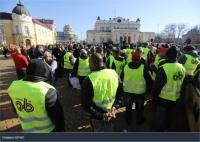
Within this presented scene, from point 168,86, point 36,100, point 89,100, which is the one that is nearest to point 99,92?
point 89,100

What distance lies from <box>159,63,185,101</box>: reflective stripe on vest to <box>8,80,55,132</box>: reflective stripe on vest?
6.99 ft

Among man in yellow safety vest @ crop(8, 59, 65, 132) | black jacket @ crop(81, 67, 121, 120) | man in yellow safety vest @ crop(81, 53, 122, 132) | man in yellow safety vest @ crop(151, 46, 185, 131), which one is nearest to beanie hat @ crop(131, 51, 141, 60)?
man in yellow safety vest @ crop(151, 46, 185, 131)

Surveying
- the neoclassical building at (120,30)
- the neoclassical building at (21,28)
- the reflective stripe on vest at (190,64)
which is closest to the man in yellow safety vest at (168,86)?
the reflective stripe on vest at (190,64)

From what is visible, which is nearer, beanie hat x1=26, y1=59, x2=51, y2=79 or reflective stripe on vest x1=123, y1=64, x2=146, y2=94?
beanie hat x1=26, y1=59, x2=51, y2=79

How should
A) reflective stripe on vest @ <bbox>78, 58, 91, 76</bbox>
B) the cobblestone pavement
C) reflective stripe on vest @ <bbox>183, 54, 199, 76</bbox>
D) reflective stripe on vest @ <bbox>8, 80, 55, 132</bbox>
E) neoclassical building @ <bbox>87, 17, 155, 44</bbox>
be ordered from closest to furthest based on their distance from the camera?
reflective stripe on vest @ <bbox>8, 80, 55, 132</bbox> < the cobblestone pavement < reflective stripe on vest @ <bbox>183, 54, 199, 76</bbox> < reflective stripe on vest @ <bbox>78, 58, 91, 76</bbox> < neoclassical building @ <bbox>87, 17, 155, 44</bbox>

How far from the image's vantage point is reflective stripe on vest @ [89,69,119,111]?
2512 millimetres

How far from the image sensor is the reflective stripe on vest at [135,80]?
12.7 ft

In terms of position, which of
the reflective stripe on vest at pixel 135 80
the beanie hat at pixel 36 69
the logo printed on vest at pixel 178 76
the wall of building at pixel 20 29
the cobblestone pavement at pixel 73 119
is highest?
the wall of building at pixel 20 29

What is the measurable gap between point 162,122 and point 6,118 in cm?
397

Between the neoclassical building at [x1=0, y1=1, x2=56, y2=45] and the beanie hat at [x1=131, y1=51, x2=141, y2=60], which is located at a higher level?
the neoclassical building at [x1=0, y1=1, x2=56, y2=45]

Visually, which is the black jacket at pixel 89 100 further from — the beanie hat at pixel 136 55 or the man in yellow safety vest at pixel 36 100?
the beanie hat at pixel 136 55

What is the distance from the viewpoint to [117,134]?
229 centimetres

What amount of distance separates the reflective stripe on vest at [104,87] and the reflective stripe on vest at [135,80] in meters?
1.25

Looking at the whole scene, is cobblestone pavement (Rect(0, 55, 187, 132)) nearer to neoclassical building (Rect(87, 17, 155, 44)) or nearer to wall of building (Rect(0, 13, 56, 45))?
wall of building (Rect(0, 13, 56, 45))
